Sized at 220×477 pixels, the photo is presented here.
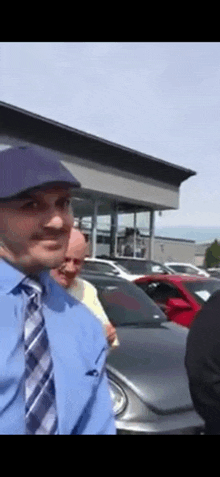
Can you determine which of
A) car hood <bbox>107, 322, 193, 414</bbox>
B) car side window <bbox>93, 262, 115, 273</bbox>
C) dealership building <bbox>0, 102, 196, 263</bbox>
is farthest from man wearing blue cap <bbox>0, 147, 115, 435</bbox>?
dealership building <bbox>0, 102, 196, 263</bbox>

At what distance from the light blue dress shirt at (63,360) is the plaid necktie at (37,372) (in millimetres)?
18

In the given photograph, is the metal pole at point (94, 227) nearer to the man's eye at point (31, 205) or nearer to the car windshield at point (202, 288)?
the car windshield at point (202, 288)

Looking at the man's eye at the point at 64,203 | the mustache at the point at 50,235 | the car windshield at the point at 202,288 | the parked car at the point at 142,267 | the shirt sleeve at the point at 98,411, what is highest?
the man's eye at the point at 64,203

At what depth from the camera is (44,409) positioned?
132cm

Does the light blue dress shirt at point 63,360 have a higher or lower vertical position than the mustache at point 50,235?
lower

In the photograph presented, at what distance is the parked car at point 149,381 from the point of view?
11.8 feet

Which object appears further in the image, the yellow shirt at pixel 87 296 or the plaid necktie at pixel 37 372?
the yellow shirt at pixel 87 296

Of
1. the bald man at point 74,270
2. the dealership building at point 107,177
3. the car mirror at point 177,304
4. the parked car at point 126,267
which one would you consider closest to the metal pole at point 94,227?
the dealership building at point 107,177

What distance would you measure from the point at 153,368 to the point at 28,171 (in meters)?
3.04

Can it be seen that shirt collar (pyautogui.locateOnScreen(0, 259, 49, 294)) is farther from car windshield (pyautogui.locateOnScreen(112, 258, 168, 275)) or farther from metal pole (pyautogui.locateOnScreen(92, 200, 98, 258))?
metal pole (pyautogui.locateOnScreen(92, 200, 98, 258))

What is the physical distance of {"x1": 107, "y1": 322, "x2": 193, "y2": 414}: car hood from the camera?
377 cm

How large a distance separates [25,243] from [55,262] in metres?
0.09

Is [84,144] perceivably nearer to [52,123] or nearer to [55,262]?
[52,123]

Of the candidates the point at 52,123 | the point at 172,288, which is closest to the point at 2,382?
the point at 172,288
